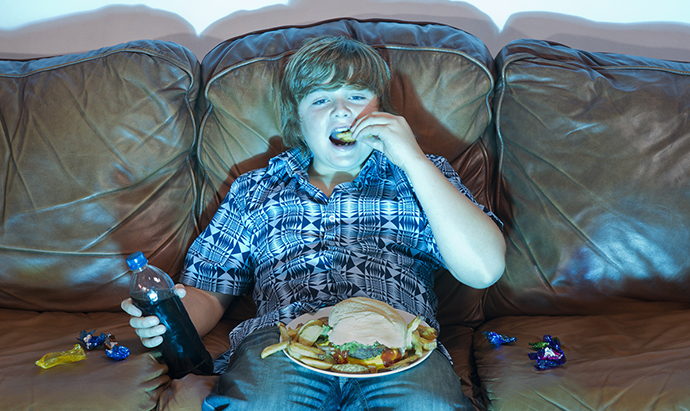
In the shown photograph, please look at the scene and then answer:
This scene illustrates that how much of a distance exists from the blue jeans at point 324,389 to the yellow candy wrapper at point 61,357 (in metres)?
0.37

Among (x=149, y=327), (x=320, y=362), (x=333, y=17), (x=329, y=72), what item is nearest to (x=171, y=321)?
(x=149, y=327)

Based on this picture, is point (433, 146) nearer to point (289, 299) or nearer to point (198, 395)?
point (289, 299)

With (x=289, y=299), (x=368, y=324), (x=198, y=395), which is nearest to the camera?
(x=368, y=324)

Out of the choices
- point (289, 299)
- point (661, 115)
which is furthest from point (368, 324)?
point (661, 115)

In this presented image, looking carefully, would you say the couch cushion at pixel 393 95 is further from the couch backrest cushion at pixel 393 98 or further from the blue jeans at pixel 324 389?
the blue jeans at pixel 324 389

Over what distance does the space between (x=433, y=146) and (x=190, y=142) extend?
0.80 meters

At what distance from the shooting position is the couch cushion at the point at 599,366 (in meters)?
0.94

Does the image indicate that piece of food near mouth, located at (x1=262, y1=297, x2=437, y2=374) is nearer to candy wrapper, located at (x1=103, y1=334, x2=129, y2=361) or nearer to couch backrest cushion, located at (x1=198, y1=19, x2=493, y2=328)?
candy wrapper, located at (x1=103, y1=334, x2=129, y2=361)

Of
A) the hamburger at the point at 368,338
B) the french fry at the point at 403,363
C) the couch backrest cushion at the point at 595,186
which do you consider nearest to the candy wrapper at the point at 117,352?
the hamburger at the point at 368,338

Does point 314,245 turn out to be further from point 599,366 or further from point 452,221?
point 599,366

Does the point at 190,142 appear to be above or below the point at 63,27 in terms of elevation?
below

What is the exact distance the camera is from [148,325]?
1.02m

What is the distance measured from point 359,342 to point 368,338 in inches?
0.7

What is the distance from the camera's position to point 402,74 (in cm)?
154
